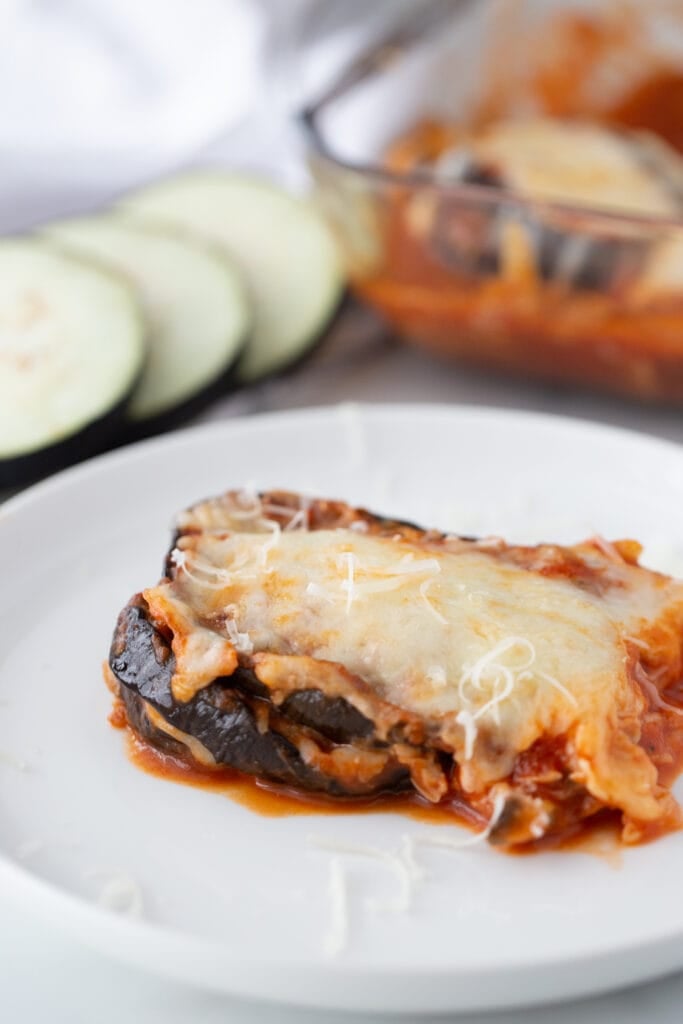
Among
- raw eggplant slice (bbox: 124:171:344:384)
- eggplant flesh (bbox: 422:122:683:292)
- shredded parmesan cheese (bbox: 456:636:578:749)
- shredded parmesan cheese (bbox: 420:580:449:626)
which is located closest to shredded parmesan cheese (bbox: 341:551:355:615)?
shredded parmesan cheese (bbox: 420:580:449:626)

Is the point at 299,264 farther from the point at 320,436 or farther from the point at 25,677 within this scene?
the point at 25,677

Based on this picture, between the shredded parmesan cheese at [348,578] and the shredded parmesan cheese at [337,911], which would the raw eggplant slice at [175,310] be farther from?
the shredded parmesan cheese at [337,911]

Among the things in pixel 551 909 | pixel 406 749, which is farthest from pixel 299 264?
pixel 551 909

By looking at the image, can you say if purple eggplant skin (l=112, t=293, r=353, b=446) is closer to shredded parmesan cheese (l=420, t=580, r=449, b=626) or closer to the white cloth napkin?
the white cloth napkin

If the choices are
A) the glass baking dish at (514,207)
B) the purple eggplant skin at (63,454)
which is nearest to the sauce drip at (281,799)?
the purple eggplant skin at (63,454)

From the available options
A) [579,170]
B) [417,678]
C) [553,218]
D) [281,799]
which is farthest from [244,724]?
[579,170]

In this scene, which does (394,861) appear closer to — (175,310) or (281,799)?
(281,799)
